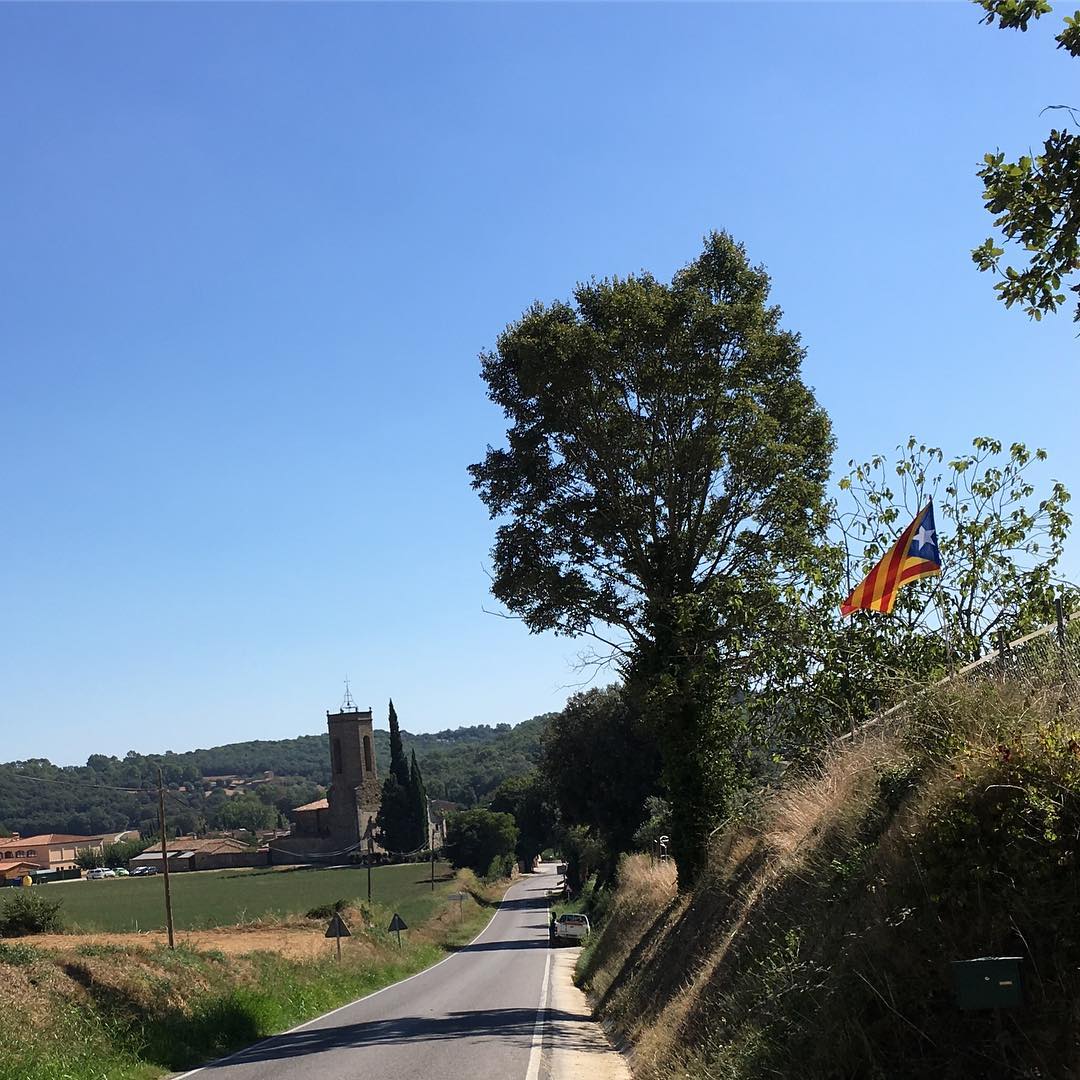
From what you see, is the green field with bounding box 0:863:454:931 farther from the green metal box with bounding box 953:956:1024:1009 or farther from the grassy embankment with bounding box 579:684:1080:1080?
the green metal box with bounding box 953:956:1024:1009

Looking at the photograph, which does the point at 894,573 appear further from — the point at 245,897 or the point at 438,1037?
the point at 245,897

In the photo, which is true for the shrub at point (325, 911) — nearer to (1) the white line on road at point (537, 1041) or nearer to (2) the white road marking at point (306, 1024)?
(2) the white road marking at point (306, 1024)

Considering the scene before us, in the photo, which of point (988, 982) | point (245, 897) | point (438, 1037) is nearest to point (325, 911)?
point (245, 897)

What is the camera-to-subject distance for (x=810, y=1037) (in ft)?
23.5

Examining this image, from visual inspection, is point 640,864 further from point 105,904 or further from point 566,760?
point 105,904

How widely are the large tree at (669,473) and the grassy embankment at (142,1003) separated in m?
9.65

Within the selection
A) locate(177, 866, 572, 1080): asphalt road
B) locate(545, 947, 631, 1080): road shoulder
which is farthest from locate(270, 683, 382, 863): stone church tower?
locate(545, 947, 631, 1080): road shoulder

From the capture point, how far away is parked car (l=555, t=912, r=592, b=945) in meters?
50.6

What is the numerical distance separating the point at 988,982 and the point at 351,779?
147 meters

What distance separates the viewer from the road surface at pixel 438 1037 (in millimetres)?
14867

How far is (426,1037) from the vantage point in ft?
62.4

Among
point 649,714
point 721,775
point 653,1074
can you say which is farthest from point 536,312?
point 653,1074

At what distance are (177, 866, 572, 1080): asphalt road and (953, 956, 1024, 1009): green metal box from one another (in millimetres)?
9576

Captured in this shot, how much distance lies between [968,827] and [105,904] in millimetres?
76599
